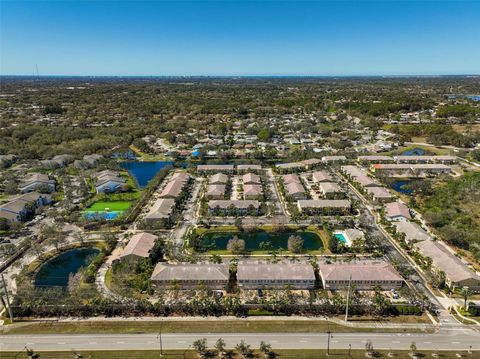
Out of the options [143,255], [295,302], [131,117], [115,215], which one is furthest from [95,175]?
[131,117]

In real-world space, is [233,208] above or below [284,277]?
above

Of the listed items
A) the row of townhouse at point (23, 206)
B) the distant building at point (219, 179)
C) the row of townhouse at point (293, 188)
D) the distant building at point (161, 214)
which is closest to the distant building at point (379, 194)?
the row of townhouse at point (293, 188)

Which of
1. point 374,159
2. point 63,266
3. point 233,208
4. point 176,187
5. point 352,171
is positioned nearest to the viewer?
point 63,266

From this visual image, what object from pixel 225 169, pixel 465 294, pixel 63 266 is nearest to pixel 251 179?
pixel 225 169

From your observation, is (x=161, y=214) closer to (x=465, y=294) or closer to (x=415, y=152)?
(x=465, y=294)

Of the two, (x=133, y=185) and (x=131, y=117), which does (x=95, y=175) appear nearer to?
(x=133, y=185)

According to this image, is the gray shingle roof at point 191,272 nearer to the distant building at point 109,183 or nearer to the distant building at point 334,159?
the distant building at point 109,183
